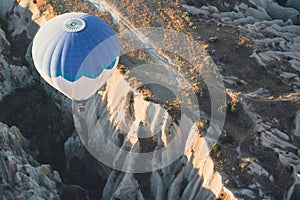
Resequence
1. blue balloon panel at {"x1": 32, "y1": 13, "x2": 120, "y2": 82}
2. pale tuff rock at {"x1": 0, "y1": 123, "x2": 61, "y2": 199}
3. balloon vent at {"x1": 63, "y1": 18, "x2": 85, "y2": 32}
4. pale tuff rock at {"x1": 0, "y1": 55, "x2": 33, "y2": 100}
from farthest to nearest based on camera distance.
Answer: pale tuff rock at {"x1": 0, "y1": 55, "x2": 33, "y2": 100} → balloon vent at {"x1": 63, "y1": 18, "x2": 85, "y2": 32} → blue balloon panel at {"x1": 32, "y1": 13, "x2": 120, "y2": 82} → pale tuff rock at {"x1": 0, "y1": 123, "x2": 61, "y2": 199}

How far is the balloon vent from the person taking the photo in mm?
55656

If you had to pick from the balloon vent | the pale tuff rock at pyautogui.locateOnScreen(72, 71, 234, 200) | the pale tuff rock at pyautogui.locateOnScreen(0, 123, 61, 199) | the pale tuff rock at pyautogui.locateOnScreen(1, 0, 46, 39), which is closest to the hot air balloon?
the balloon vent

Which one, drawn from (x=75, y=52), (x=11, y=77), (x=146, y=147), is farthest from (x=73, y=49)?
(x=11, y=77)

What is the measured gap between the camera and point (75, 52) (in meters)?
54.4

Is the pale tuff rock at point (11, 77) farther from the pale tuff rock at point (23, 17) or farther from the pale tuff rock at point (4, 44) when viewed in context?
the pale tuff rock at point (23, 17)

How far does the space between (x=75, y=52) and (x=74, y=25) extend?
11.6 feet

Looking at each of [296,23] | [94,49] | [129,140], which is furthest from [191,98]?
[296,23]

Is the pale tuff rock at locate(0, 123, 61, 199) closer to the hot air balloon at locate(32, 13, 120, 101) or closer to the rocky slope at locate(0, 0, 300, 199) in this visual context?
the rocky slope at locate(0, 0, 300, 199)

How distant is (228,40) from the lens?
68938mm

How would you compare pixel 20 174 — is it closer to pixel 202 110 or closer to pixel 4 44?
pixel 202 110

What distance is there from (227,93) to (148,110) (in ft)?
32.0

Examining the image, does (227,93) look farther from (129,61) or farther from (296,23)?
(296,23)

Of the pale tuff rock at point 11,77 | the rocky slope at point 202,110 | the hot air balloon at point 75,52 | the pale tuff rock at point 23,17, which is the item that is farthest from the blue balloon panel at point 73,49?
the pale tuff rock at point 23,17

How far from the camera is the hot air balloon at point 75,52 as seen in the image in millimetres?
54594
